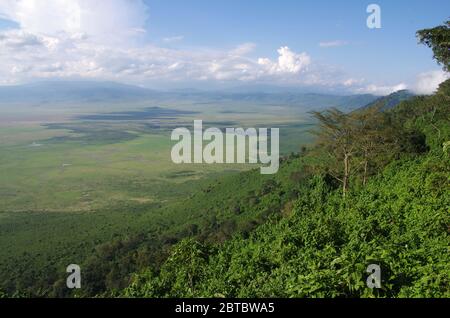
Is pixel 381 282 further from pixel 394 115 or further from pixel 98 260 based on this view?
pixel 394 115

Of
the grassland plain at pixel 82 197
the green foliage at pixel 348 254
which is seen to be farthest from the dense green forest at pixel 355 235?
the grassland plain at pixel 82 197

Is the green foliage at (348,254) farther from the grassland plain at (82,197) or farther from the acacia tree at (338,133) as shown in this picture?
the grassland plain at (82,197)

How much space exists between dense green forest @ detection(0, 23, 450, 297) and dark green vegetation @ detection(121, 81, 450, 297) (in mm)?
41

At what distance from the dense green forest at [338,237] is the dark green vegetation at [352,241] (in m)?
0.04

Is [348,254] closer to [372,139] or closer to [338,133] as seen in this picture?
[338,133]

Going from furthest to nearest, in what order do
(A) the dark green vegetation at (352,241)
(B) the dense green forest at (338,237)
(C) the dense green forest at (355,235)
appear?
(B) the dense green forest at (338,237) < (C) the dense green forest at (355,235) < (A) the dark green vegetation at (352,241)

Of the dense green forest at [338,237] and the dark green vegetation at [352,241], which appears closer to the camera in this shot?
the dark green vegetation at [352,241]

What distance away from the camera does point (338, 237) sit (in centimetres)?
1622

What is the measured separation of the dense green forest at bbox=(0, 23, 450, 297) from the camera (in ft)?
31.9

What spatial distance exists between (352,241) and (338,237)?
7.00 feet

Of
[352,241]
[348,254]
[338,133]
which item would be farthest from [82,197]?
[348,254]

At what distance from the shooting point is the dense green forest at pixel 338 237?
31.9 ft
